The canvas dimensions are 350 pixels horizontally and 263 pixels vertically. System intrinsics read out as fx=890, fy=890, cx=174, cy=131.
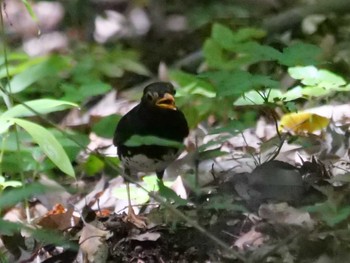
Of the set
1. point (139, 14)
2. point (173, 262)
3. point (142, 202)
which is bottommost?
point (139, 14)

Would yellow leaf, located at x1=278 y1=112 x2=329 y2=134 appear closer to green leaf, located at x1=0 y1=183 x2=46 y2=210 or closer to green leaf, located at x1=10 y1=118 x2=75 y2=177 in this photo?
green leaf, located at x1=10 y1=118 x2=75 y2=177

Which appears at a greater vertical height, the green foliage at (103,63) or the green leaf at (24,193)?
the green leaf at (24,193)

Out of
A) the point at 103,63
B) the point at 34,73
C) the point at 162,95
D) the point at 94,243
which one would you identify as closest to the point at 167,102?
the point at 162,95

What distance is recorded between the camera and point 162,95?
3613 millimetres

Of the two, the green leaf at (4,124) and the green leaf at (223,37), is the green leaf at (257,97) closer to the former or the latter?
the green leaf at (223,37)

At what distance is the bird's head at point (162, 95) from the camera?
141 inches

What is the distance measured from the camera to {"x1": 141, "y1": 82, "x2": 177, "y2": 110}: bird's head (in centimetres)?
359

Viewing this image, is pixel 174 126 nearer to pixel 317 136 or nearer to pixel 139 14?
pixel 317 136

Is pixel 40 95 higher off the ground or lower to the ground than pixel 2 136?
lower

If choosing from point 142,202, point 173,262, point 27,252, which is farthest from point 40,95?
point 173,262

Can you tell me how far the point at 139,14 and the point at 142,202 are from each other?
3107mm

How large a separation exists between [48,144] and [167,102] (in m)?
0.62

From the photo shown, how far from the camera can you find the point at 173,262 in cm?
310

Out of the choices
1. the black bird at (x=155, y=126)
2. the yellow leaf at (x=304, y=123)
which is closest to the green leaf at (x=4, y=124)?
the black bird at (x=155, y=126)
